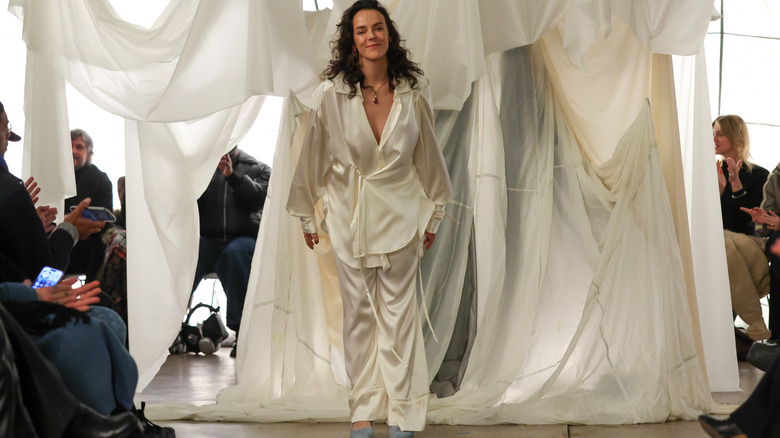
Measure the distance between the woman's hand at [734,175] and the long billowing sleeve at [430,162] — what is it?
2.64 meters

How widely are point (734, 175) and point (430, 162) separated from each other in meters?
2.72

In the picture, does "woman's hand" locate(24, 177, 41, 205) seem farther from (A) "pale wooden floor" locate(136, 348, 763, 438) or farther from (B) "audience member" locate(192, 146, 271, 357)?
(B) "audience member" locate(192, 146, 271, 357)

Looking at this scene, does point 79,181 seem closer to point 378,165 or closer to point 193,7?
point 193,7

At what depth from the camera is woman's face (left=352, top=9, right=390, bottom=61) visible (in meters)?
3.47

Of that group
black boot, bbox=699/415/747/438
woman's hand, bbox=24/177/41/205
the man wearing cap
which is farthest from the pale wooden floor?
woman's hand, bbox=24/177/41/205

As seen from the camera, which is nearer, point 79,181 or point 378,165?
point 378,165

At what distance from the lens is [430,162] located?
11.6 feet

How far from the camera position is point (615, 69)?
164 inches

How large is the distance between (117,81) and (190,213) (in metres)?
0.62

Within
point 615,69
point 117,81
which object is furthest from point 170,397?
point 615,69

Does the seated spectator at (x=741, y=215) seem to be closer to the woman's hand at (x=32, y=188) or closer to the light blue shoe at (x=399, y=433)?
the light blue shoe at (x=399, y=433)

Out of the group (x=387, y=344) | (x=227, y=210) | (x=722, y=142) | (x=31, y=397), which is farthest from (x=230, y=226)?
(x=31, y=397)

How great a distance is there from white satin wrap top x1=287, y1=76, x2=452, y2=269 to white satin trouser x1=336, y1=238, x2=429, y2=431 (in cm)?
7

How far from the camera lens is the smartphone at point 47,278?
9.70ft
